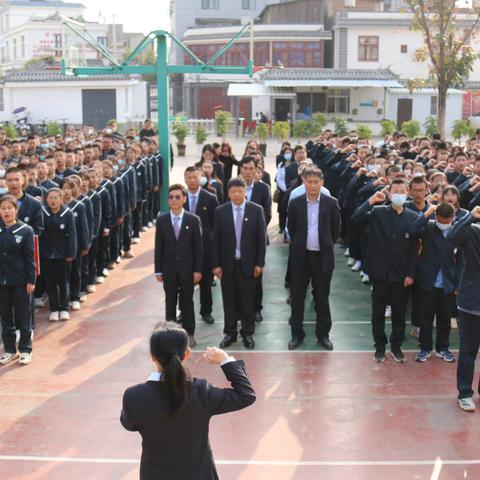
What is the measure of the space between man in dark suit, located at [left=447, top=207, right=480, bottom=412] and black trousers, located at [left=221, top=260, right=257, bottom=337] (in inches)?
96.5

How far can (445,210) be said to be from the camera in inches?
309

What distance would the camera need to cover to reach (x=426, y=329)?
827cm

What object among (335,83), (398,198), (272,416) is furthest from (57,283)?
(335,83)

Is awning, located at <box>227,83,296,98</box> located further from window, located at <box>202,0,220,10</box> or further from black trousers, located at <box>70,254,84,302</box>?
black trousers, located at <box>70,254,84,302</box>

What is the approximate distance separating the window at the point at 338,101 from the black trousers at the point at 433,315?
40.0 m

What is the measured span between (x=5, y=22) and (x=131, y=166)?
64.3 metres

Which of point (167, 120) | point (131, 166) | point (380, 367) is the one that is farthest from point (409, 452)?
point (167, 120)

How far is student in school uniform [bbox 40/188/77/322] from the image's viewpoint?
955 cm

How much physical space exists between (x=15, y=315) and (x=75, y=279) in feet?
6.53

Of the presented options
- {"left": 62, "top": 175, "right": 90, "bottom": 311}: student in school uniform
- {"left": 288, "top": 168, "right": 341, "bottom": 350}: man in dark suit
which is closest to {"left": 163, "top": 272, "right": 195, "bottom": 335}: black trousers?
{"left": 288, "top": 168, "right": 341, "bottom": 350}: man in dark suit

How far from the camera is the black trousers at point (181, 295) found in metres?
8.74

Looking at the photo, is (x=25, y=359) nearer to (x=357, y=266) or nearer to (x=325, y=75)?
(x=357, y=266)

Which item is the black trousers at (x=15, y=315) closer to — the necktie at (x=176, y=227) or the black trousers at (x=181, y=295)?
the black trousers at (x=181, y=295)

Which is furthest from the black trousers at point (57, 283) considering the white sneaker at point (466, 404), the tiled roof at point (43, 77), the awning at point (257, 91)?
the awning at point (257, 91)
